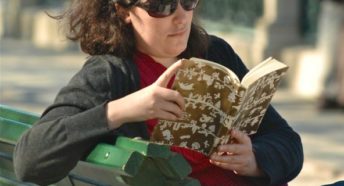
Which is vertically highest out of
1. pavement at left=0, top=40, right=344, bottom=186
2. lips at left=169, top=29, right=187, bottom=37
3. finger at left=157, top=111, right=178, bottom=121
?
lips at left=169, top=29, right=187, bottom=37

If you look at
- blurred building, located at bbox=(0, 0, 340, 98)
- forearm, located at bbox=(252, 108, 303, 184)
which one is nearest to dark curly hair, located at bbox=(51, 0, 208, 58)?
forearm, located at bbox=(252, 108, 303, 184)

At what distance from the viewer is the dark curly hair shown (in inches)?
137

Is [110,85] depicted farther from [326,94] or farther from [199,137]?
[326,94]

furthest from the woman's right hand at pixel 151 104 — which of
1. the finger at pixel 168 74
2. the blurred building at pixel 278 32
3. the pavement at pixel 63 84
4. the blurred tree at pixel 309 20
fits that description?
the blurred tree at pixel 309 20

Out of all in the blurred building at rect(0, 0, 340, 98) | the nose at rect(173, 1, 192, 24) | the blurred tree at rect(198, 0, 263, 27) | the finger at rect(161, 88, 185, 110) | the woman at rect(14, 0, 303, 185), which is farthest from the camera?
the blurred tree at rect(198, 0, 263, 27)

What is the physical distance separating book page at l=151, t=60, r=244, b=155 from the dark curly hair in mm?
350

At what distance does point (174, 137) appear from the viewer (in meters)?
3.23

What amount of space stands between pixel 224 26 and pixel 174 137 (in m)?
9.82

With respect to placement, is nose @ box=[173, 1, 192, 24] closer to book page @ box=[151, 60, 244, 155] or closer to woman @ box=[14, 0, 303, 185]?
woman @ box=[14, 0, 303, 185]

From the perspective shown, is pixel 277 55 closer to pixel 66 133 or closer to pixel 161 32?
pixel 161 32

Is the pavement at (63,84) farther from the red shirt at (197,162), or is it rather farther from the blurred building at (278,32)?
the red shirt at (197,162)

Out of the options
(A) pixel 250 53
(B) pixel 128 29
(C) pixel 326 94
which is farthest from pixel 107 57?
(A) pixel 250 53

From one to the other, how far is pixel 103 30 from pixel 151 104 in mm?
521

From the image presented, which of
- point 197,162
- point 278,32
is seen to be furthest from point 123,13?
point 278,32
